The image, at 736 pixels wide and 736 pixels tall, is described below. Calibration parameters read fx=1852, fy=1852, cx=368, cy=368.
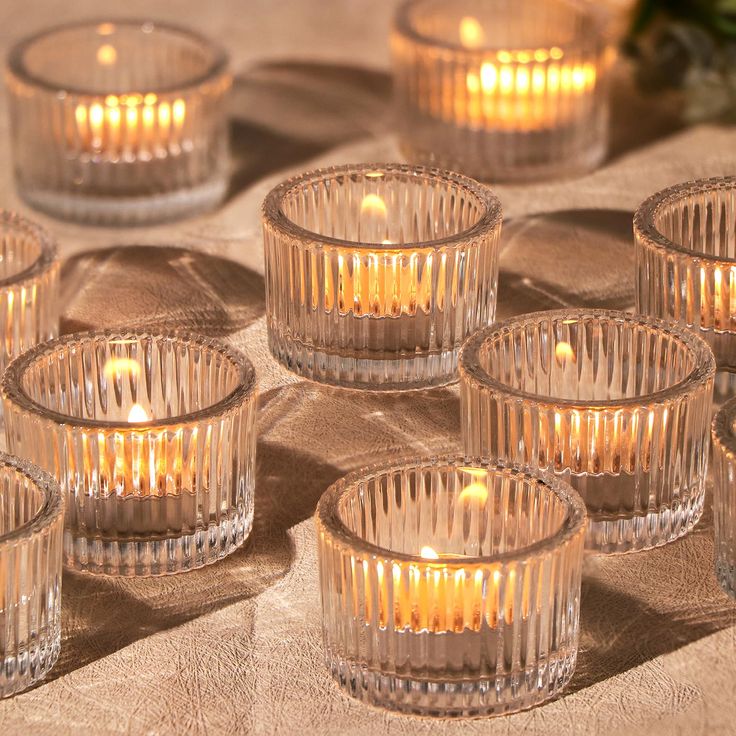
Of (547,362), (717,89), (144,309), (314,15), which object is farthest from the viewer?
(314,15)

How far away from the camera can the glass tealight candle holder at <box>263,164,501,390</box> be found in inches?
45.3

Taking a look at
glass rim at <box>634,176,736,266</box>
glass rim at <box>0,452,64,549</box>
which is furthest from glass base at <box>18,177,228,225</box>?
glass rim at <box>0,452,64,549</box>

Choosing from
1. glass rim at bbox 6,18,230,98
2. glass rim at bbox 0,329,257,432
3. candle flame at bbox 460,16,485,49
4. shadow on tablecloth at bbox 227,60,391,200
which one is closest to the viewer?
glass rim at bbox 0,329,257,432

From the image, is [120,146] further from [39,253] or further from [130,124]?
[39,253]

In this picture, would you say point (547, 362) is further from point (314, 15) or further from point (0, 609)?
point (314, 15)

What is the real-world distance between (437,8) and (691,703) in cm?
87

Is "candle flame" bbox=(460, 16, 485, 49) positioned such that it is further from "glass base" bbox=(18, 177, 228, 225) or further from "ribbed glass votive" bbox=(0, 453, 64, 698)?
"ribbed glass votive" bbox=(0, 453, 64, 698)

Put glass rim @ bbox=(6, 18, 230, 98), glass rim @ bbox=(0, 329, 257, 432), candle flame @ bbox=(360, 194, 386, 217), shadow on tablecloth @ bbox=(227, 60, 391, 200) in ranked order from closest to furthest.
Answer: glass rim @ bbox=(0, 329, 257, 432)
candle flame @ bbox=(360, 194, 386, 217)
glass rim @ bbox=(6, 18, 230, 98)
shadow on tablecloth @ bbox=(227, 60, 391, 200)

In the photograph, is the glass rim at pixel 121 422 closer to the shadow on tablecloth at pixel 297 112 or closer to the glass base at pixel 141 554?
the glass base at pixel 141 554

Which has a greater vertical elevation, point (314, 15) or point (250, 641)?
point (314, 15)

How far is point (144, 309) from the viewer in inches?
50.6

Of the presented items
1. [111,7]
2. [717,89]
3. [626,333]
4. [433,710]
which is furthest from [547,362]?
[111,7]

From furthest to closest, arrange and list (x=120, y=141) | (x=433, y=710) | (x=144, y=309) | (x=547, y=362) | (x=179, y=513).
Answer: (x=120, y=141), (x=144, y=309), (x=547, y=362), (x=179, y=513), (x=433, y=710)

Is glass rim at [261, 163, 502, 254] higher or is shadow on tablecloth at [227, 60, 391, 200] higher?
glass rim at [261, 163, 502, 254]
